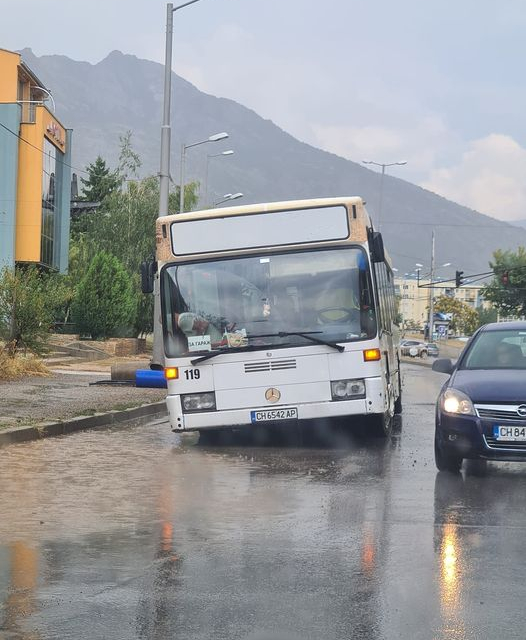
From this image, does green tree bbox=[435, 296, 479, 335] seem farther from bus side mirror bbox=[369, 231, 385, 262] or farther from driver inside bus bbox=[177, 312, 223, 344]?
driver inside bus bbox=[177, 312, 223, 344]

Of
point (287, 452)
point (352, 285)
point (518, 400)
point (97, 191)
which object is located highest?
point (97, 191)

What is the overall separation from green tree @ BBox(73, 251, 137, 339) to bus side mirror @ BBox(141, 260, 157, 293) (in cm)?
3185

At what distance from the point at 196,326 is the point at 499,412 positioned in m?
4.45

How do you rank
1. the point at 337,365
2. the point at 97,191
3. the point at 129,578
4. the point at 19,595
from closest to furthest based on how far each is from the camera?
the point at 19,595, the point at 129,578, the point at 337,365, the point at 97,191

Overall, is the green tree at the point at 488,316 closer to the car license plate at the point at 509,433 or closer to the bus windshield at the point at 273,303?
the bus windshield at the point at 273,303

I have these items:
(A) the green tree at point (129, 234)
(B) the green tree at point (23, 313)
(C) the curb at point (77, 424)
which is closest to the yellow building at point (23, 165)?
(A) the green tree at point (129, 234)

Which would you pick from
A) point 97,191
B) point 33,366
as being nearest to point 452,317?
point 97,191

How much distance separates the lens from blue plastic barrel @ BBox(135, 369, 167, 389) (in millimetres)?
26031

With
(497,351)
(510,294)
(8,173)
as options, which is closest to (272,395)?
(497,351)

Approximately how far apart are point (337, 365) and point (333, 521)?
536 cm

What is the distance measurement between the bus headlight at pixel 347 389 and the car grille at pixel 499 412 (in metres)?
2.99

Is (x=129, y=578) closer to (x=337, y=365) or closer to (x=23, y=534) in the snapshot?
(x=23, y=534)

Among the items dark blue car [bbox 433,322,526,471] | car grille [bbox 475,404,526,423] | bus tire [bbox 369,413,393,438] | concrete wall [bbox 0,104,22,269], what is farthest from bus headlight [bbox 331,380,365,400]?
concrete wall [bbox 0,104,22,269]

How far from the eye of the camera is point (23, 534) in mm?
7914
